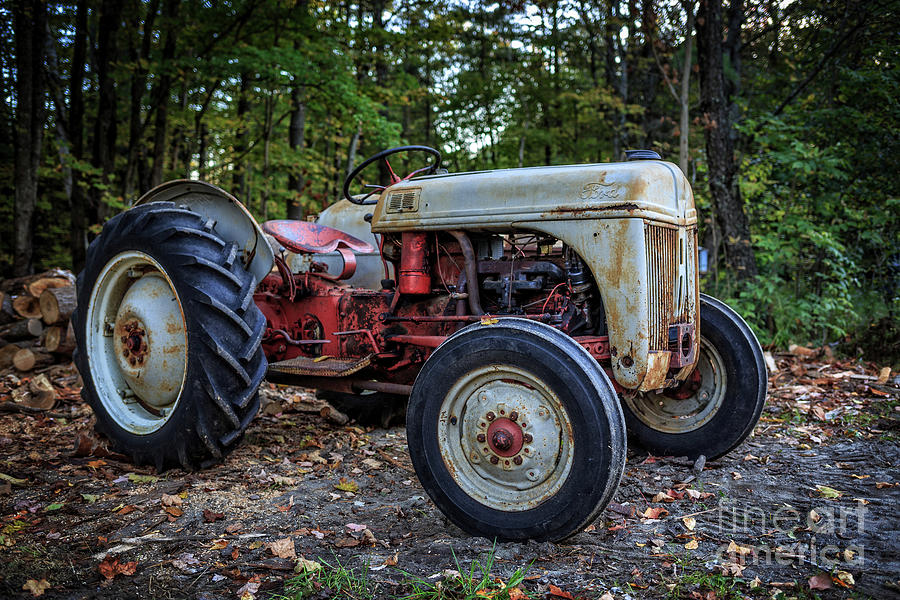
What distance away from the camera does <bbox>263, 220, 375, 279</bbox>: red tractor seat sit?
414 centimetres

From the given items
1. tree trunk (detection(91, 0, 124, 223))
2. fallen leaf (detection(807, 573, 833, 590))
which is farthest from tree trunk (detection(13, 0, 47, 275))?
fallen leaf (detection(807, 573, 833, 590))

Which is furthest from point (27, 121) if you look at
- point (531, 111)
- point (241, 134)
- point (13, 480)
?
point (531, 111)

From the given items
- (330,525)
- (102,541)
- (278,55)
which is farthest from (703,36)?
(102,541)

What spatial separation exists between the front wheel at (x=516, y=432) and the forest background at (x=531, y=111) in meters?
5.05

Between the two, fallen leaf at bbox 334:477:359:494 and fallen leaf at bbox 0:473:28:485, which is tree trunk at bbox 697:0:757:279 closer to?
fallen leaf at bbox 334:477:359:494

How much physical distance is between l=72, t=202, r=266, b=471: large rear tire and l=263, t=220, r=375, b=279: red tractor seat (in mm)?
393

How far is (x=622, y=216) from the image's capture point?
2730 mm

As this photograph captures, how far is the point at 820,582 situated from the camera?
6.88ft

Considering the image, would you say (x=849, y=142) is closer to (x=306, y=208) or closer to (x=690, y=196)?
(x=690, y=196)

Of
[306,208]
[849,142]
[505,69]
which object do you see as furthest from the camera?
[505,69]

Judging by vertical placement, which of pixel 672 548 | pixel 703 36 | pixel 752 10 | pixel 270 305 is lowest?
pixel 672 548

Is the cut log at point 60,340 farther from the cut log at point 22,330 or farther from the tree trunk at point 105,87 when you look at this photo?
the tree trunk at point 105,87

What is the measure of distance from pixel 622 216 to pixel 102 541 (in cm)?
253

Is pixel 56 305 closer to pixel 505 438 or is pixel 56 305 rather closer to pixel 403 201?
pixel 403 201
